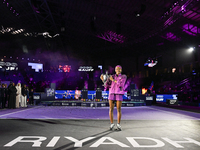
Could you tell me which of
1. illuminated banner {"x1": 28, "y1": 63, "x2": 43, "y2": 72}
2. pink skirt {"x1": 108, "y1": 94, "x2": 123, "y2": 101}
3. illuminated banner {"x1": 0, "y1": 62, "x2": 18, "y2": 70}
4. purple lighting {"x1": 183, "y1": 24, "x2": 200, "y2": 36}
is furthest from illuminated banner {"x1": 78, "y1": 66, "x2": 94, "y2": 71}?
pink skirt {"x1": 108, "y1": 94, "x2": 123, "y2": 101}

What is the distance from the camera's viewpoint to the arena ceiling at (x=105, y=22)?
18422 millimetres

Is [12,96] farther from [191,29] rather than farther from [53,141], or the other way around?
[191,29]

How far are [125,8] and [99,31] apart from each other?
867cm

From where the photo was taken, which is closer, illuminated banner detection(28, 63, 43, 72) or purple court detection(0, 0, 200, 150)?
purple court detection(0, 0, 200, 150)

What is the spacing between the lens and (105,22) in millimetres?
24078

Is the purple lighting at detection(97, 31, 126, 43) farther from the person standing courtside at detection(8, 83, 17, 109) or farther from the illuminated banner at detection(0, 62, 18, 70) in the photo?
the person standing courtside at detection(8, 83, 17, 109)

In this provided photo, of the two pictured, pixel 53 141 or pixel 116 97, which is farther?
pixel 116 97

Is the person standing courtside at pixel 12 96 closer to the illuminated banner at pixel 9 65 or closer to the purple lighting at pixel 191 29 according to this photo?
the purple lighting at pixel 191 29

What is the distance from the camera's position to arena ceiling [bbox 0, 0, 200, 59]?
18422 millimetres

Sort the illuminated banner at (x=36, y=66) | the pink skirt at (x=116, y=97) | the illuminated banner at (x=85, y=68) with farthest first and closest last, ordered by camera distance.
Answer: the illuminated banner at (x=85, y=68)
the illuminated banner at (x=36, y=66)
the pink skirt at (x=116, y=97)

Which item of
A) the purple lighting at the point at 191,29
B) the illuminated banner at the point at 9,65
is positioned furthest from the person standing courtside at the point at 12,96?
the illuminated banner at the point at 9,65

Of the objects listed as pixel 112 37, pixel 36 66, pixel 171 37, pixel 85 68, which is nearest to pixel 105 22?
pixel 112 37

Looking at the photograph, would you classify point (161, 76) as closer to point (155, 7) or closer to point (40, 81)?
point (155, 7)

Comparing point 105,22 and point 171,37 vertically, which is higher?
point 105,22
